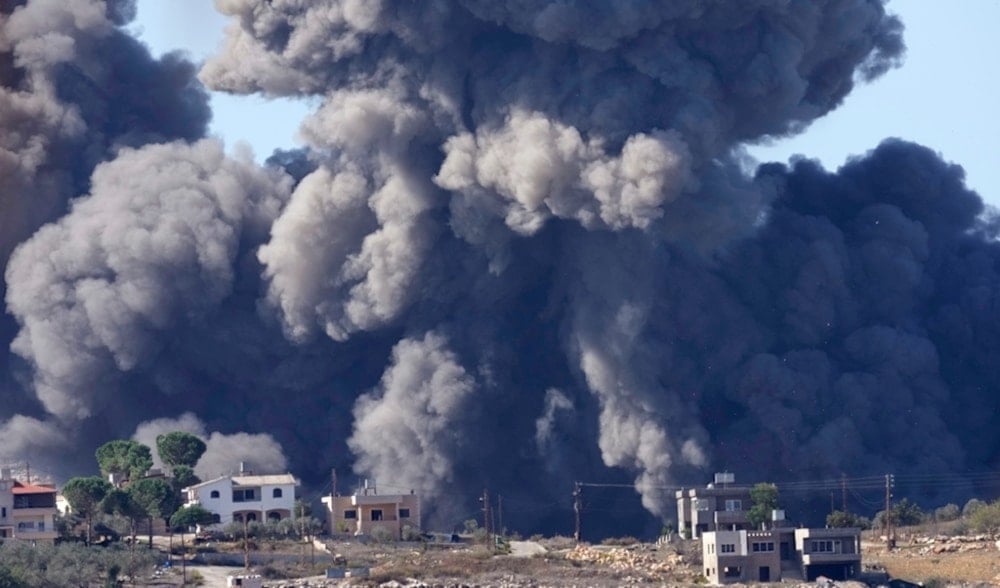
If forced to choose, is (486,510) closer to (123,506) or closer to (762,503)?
(762,503)

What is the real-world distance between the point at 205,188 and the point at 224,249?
9.07ft

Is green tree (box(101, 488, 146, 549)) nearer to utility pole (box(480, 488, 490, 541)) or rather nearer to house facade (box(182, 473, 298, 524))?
house facade (box(182, 473, 298, 524))

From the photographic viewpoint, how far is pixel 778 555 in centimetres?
9281

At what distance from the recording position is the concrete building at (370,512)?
344 feet

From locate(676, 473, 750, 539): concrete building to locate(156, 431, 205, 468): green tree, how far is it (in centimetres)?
1497

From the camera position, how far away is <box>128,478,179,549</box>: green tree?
98375mm

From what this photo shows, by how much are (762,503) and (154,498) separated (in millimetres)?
17757

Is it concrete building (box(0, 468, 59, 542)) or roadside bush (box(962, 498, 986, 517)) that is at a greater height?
concrete building (box(0, 468, 59, 542))

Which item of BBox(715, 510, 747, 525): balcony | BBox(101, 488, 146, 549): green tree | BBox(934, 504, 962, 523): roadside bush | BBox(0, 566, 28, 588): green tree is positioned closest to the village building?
BBox(101, 488, 146, 549): green tree

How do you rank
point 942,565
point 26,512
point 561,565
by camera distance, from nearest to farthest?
point 942,565
point 561,565
point 26,512

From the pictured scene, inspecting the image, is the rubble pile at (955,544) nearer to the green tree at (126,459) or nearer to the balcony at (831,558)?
the balcony at (831,558)

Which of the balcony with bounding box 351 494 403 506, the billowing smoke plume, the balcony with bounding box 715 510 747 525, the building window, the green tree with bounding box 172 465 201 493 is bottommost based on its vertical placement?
the balcony with bounding box 715 510 747 525

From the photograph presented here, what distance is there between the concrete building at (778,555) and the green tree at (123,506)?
55.2 ft

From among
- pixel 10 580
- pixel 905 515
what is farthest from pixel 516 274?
pixel 10 580
